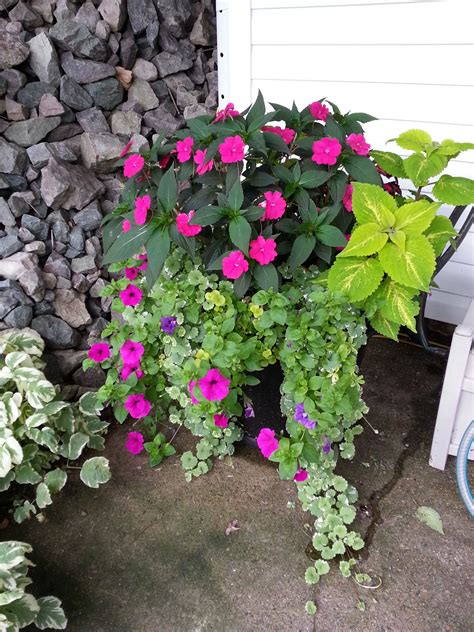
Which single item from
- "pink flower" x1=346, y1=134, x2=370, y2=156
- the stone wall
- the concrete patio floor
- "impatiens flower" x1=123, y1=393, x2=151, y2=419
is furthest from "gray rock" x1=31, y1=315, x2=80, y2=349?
"pink flower" x1=346, y1=134, x2=370, y2=156

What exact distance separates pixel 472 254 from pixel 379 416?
802 millimetres

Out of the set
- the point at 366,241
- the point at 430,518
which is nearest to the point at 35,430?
the point at 366,241

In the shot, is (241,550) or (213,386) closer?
(213,386)

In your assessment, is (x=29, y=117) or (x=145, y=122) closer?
(x=29, y=117)

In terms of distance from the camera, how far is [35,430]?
62.1 inches

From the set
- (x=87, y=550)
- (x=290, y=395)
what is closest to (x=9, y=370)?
(x=87, y=550)

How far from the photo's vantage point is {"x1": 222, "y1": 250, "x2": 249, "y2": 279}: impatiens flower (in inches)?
52.6

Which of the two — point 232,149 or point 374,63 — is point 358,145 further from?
point 374,63

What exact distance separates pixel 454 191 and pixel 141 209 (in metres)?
0.83

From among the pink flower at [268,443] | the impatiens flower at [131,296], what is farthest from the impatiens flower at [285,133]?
the pink flower at [268,443]

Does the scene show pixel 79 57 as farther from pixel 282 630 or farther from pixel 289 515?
pixel 282 630

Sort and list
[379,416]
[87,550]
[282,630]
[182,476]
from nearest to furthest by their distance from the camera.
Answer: [282,630], [87,550], [182,476], [379,416]

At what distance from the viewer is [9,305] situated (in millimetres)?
1853

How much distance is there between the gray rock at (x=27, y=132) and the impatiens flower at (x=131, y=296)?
0.87 meters
